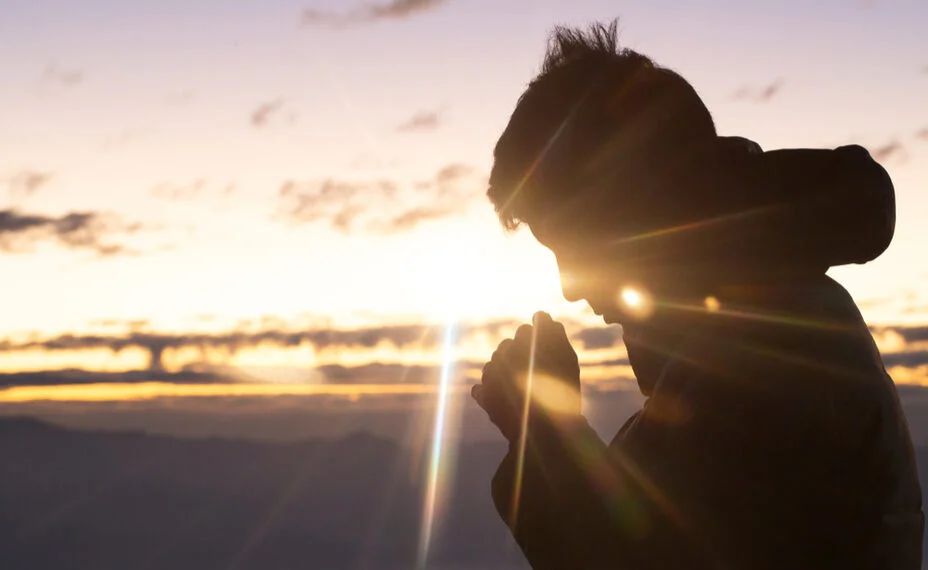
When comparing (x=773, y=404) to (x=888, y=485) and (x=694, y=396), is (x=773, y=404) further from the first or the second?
(x=888, y=485)

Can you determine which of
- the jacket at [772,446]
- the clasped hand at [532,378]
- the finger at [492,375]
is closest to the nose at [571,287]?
the clasped hand at [532,378]

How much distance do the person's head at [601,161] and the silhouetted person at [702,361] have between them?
10 mm

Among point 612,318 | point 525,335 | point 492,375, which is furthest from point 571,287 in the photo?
point 492,375

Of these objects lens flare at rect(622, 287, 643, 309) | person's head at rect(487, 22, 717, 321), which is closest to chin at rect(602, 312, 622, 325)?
person's head at rect(487, 22, 717, 321)

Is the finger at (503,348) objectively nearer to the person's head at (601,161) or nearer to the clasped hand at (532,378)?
the clasped hand at (532,378)

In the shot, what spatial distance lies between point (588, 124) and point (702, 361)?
1389mm

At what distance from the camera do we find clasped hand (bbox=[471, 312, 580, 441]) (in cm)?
414

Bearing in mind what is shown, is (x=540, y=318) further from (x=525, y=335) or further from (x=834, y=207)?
(x=834, y=207)

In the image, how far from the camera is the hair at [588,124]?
442 centimetres

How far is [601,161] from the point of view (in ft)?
14.7

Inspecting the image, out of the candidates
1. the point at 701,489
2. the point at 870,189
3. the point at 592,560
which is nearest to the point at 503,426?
the point at 592,560

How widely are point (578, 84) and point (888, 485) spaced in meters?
2.25

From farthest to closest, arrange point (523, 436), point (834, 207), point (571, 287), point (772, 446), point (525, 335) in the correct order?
point (571, 287) → point (525, 335) → point (523, 436) → point (834, 207) → point (772, 446)

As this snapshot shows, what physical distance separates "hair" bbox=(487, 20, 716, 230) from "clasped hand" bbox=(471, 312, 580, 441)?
666 mm
